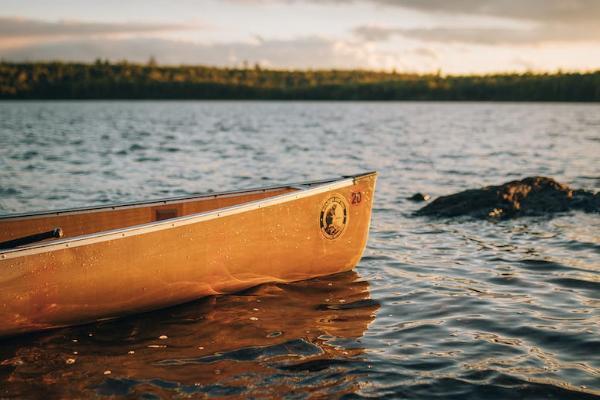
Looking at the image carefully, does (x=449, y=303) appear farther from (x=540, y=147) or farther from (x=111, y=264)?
(x=540, y=147)

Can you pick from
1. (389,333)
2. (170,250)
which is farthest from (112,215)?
(389,333)

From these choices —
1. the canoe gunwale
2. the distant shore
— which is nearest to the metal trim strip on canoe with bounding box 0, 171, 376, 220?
the canoe gunwale

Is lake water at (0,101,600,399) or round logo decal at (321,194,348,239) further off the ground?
round logo decal at (321,194,348,239)

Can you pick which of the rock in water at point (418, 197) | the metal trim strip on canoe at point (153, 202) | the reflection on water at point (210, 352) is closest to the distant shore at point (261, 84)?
the rock in water at point (418, 197)

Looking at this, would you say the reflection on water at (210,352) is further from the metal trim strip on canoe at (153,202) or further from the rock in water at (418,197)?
the rock in water at (418,197)

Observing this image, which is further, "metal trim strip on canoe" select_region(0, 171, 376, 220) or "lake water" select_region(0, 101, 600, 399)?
"metal trim strip on canoe" select_region(0, 171, 376, 220)

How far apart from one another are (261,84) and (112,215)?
119 metres

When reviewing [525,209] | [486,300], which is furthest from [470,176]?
[486,300]

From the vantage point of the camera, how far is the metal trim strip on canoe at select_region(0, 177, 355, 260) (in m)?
6.05

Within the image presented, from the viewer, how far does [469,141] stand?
32750 millimetres

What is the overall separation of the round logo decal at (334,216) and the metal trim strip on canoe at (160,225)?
0.19m

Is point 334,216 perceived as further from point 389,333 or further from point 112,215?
point 112,215

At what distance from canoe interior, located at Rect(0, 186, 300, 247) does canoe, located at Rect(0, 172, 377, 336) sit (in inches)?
0.5

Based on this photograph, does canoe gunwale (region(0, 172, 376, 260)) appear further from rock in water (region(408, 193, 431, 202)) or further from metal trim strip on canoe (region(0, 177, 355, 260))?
rock in water (region(408, 193, 431, 202))
